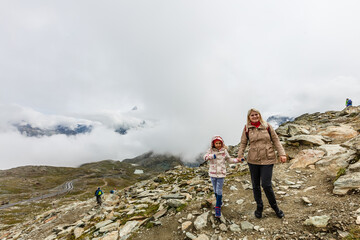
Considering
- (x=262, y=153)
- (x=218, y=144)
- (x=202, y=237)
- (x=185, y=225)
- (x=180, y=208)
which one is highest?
(x=218, y=144)

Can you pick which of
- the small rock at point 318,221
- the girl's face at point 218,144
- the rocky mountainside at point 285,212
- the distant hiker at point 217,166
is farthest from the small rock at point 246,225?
the girl's face at point 218,144

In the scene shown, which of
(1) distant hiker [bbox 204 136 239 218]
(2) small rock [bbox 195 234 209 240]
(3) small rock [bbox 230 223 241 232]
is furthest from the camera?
(1) distant hiker [bbox 204 136 239 218]

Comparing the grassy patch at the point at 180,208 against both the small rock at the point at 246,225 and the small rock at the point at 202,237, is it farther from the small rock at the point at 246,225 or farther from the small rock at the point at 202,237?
the small rock at the point at 246,225

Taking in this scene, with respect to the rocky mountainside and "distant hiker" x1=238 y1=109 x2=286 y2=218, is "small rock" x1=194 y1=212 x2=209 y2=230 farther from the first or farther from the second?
"distant hiker" x1=238 y1=109 x2=286 y2=218

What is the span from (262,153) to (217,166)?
2173 mm

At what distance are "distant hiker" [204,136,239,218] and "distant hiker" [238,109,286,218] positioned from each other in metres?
1.14

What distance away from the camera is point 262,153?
22.5ft

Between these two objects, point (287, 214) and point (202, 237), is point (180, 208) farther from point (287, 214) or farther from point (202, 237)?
point (287, 214)

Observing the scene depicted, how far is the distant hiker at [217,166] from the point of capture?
306 inches

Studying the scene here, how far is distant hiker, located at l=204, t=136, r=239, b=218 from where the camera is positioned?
306 inches

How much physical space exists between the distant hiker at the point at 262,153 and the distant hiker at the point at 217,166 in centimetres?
114

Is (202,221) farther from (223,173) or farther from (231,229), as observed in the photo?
(223,173)

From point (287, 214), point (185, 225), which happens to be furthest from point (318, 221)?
point (185, 225)

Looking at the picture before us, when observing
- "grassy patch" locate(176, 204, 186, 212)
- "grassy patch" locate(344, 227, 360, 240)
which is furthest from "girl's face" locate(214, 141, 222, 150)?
"grassy patch" locate(344, 227, 360, 240)
